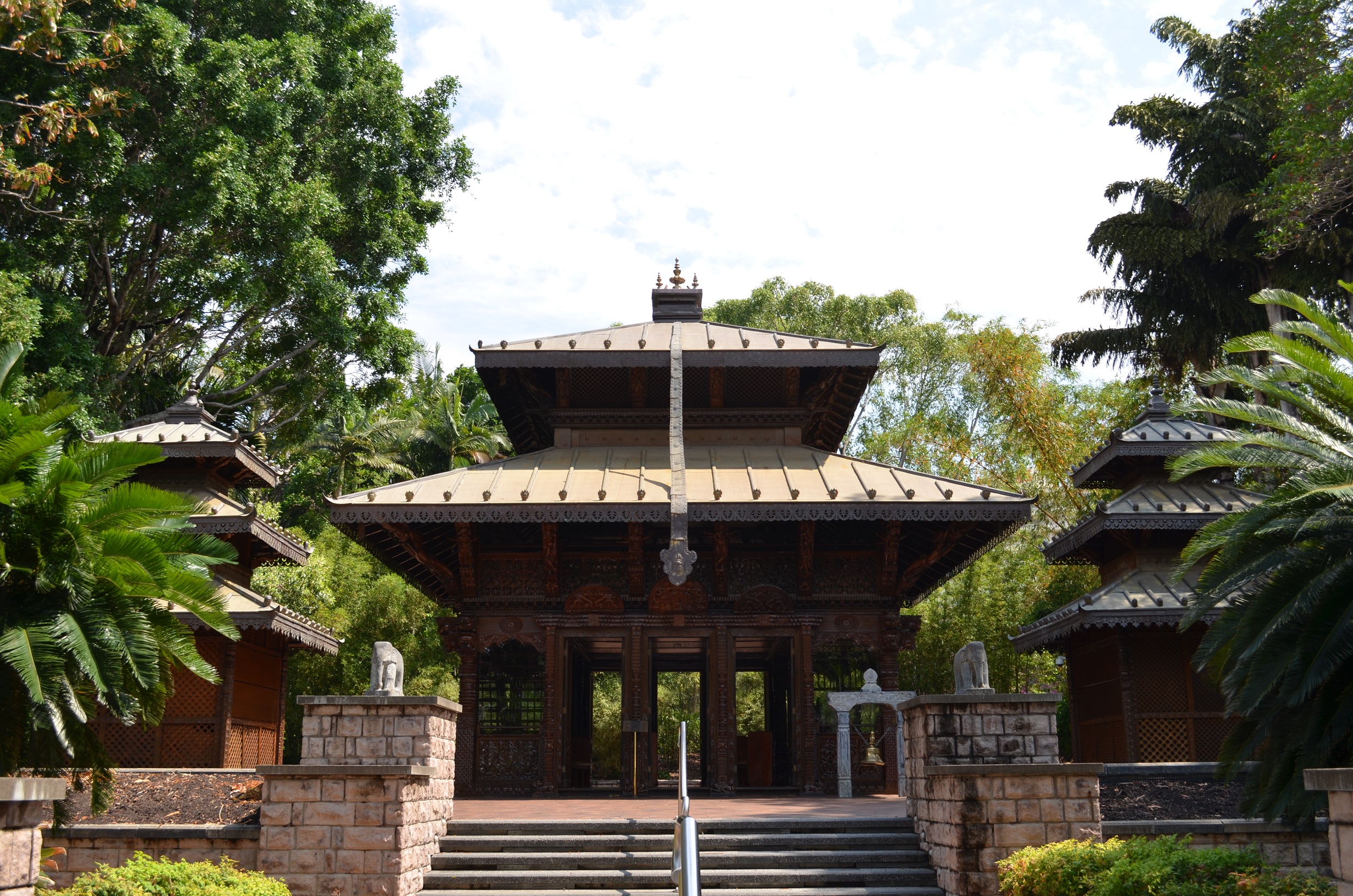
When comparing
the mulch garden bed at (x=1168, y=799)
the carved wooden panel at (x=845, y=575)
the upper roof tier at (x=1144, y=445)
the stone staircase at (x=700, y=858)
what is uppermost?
the upper roof tier at (x=1144, y=445)

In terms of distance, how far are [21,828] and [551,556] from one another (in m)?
10.1

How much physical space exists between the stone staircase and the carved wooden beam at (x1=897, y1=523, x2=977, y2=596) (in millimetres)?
5360

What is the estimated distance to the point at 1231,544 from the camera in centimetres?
985

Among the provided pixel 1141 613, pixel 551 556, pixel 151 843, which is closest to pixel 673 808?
pixel 551 556

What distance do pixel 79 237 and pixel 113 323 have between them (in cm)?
230

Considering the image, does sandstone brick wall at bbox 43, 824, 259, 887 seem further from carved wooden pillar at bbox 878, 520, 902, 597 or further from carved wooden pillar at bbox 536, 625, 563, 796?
carved wooden pillar at bbox 878, 520, 902, 597

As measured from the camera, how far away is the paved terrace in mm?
12055

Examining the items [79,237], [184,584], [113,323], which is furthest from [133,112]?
[184,584]

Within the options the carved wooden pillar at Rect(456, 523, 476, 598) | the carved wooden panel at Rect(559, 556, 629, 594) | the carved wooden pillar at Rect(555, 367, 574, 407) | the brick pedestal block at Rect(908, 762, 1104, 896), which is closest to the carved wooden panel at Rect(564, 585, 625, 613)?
the carved wooden panel at Rect(559, 556, 629, 594)

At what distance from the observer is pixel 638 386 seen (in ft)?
58.1

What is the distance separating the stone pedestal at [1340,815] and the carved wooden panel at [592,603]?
437 inches

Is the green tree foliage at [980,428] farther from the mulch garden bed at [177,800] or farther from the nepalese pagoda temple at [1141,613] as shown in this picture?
the mulch garden bed at [177,800]

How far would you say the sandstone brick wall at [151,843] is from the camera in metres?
10.3

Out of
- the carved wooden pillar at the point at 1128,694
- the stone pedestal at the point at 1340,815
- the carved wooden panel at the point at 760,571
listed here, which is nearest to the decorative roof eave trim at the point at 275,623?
the carved wooden panel at the point at 760,571
